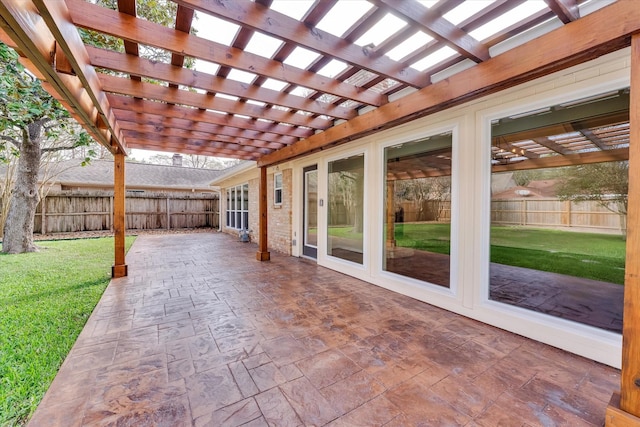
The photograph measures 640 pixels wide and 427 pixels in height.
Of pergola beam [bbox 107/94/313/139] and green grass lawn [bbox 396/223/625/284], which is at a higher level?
pergola beam [bbox 107/94/313/139]

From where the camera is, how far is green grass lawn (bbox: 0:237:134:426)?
198cm

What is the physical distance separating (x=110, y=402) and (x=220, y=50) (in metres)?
2.72

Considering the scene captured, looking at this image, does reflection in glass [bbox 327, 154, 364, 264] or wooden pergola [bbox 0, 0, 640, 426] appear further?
reflection in glass [bbox 327, 154, 364, 264]

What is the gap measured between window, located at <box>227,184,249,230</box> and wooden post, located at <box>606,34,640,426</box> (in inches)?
394

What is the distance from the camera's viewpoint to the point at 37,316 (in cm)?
320

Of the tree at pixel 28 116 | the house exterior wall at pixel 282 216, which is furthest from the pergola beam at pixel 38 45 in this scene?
the house exterior wall at pixel 282 216

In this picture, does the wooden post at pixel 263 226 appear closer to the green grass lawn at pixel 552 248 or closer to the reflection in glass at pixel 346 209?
the reflection in glass at pixel 346 209

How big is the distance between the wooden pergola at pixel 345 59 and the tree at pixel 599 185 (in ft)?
1.36

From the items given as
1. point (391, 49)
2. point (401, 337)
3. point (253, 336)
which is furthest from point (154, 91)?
point (401, 337)

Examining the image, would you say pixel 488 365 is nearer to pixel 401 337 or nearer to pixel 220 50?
pixel 401 337

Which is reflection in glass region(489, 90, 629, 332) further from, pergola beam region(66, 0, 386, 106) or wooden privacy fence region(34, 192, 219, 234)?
wooden privacy fence region(34, 192, 219, 234)

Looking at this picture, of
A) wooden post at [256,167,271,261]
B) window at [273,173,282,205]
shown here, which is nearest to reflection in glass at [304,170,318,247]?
wooden post at [256,167,271,261]

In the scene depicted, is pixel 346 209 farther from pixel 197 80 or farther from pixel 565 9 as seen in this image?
pixel 565 9

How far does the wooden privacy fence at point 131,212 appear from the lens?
11008mm
